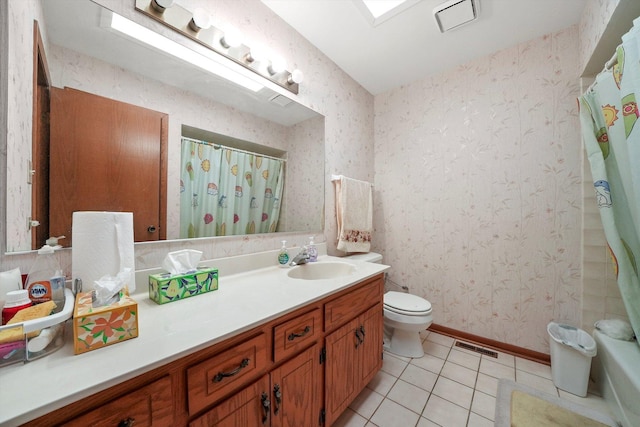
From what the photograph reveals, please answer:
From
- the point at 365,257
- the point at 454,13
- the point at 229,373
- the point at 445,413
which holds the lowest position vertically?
the point at 445,413

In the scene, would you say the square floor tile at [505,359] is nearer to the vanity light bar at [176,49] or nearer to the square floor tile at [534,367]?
the square floor tile at [534,367]

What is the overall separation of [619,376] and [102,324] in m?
2.10

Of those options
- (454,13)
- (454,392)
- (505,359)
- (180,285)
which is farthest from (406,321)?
(454,13)

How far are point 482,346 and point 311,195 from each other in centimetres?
181

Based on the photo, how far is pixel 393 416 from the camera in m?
1.22

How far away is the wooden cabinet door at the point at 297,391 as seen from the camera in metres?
0.80

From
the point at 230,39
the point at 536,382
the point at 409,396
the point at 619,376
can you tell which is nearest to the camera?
the point at 619,376

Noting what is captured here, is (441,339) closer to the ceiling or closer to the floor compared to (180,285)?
closer to the floor

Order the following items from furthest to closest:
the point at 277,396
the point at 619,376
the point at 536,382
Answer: the point at 536,382 < the point at 619,376 < the point at 277,396

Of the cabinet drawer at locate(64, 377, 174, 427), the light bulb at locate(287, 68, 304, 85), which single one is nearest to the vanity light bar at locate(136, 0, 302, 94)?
Result: the light bulb at locate(287, 68, 304, 85)

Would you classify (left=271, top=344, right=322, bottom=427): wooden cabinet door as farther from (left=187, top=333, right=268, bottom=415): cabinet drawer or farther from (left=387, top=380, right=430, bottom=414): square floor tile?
(left=387, top=380, right=430, bottom=414): square floor tile

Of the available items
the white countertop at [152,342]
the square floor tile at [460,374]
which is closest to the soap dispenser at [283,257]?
the white countertop at [152,342]

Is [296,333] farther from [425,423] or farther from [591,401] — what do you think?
[591,401]

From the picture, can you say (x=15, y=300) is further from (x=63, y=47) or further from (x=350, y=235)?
(x=350, y=235)
